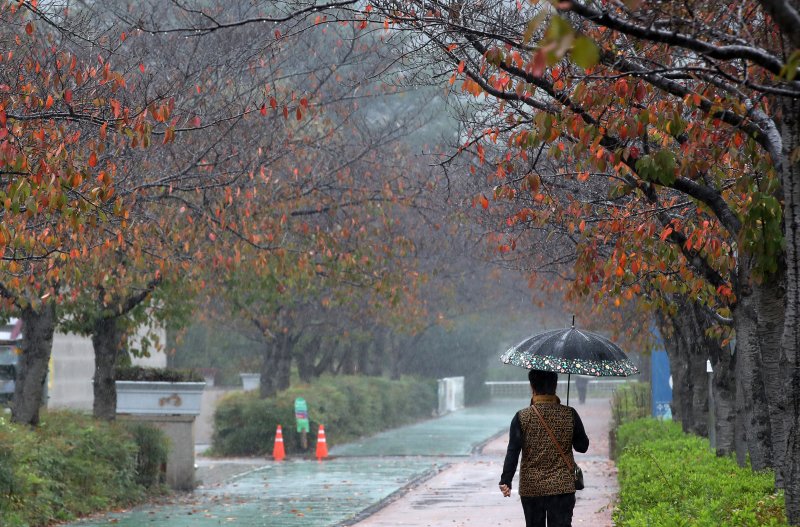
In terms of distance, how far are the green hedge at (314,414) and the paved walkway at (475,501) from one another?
524 cm

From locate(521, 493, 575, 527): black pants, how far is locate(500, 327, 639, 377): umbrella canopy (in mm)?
950

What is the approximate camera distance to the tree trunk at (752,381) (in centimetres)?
912

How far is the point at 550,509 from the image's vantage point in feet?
27.7

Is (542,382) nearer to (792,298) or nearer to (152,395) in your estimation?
(792,298)

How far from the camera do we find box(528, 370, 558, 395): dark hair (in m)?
8.59

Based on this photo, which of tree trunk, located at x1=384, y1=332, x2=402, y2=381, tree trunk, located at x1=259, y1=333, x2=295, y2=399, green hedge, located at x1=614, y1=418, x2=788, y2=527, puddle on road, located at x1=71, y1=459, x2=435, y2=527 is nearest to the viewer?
green hedge, located at x1=614, y1=418, x2=788, y2=527

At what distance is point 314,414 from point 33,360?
13.5 m

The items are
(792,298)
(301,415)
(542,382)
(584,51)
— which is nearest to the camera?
(584,51)

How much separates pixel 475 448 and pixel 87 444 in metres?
14.8

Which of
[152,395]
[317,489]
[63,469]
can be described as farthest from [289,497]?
[63,469]

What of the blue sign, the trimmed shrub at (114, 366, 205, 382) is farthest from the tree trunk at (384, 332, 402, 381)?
the trimmed shrub at (114, 366, 205, 382)

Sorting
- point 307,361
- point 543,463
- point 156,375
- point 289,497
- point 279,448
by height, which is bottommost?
point 289,497

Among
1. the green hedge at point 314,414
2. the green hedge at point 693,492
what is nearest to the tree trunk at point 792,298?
the green hedge at point 693,492

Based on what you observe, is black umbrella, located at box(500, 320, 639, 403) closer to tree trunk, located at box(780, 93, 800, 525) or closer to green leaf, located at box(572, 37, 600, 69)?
tree trunk, located at box(780, 93, 800, 525)
